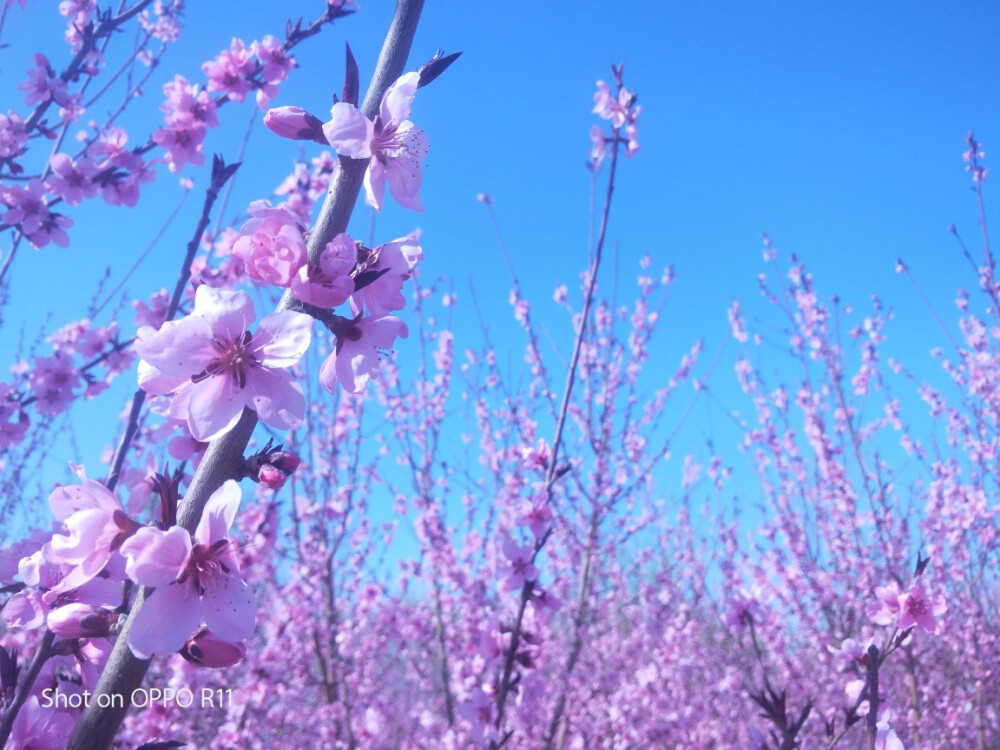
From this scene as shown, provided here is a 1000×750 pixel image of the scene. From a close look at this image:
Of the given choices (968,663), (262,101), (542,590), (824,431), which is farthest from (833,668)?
(262,101)

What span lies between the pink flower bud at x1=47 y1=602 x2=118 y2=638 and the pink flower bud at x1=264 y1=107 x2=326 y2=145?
1010 mm

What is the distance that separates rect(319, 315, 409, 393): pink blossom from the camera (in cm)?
124

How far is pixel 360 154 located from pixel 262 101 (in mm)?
2477

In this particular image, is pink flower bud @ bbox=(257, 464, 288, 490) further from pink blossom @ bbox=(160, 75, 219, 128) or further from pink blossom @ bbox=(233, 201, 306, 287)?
pink blossom @ bbox=(160, 75, 219, 128)

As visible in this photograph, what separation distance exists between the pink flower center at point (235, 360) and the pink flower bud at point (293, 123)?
457mm

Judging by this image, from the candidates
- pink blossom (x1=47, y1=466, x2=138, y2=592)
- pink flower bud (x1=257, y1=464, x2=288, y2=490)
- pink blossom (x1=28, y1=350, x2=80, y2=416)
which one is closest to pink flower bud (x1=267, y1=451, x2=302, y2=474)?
pink flower bud (x1=257, y1=464, x2=288, y2=490)

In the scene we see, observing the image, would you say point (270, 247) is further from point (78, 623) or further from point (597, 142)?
point (597, 142)

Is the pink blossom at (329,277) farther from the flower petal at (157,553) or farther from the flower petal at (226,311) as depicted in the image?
the flower petal at (157,553)

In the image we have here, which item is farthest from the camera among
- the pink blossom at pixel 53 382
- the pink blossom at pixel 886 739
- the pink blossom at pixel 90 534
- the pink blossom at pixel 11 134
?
the pink blossom at pixel 53 382

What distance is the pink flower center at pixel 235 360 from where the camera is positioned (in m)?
1.13

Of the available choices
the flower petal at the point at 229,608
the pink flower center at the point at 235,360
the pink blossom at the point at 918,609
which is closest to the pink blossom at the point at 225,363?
the pink flower center at the point at 235,360

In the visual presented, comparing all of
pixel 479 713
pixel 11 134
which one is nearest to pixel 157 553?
pixel 479 713

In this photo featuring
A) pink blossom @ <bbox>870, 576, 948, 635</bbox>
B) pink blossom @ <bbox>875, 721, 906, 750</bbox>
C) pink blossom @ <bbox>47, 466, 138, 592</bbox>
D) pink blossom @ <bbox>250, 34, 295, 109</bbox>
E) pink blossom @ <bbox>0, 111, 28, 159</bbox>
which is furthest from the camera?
pink blossom @ <bbox>250, 34, 295, 109</bbox>

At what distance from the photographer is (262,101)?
10.6 ft
